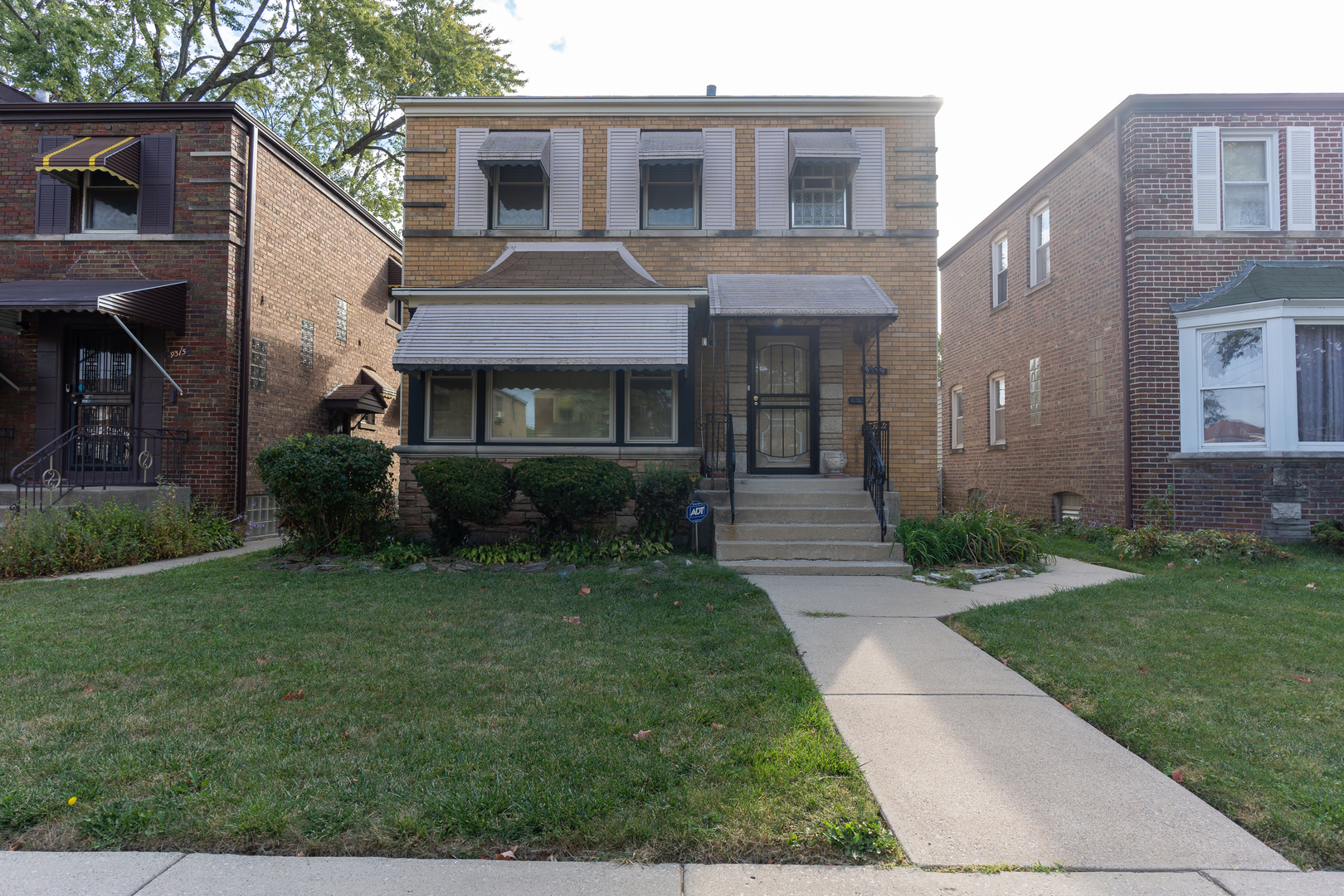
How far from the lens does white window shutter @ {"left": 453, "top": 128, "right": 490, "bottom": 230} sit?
1089 centimetres

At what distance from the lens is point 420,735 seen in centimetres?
318

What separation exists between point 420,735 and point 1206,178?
42.6 ft

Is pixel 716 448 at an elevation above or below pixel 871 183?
below

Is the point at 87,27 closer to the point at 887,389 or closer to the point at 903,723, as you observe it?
the point at 887,389

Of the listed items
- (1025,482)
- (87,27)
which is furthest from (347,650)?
(87,27)

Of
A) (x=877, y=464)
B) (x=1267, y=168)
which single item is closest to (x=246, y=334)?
(x=877, y=464)

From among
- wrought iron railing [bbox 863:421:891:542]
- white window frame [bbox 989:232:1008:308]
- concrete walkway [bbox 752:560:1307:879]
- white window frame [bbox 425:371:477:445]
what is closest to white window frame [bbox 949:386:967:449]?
white window frame [bbox 989:232:1008:308]

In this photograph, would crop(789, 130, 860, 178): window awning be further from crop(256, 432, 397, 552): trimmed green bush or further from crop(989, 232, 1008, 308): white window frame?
crop(256, 432, 397, 552): trimmed green bush

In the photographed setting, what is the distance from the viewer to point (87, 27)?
51.3 feet

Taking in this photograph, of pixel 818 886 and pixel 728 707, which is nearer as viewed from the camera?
pixel 818 886

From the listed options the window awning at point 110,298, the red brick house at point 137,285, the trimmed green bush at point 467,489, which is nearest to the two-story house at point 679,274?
the trimmed green bush at point 467,489

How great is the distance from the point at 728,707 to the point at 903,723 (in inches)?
34.8

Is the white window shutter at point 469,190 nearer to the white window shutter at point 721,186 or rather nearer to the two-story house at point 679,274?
the two-story house at point 679,274

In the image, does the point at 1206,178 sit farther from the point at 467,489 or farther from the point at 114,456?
the point at 114,456
